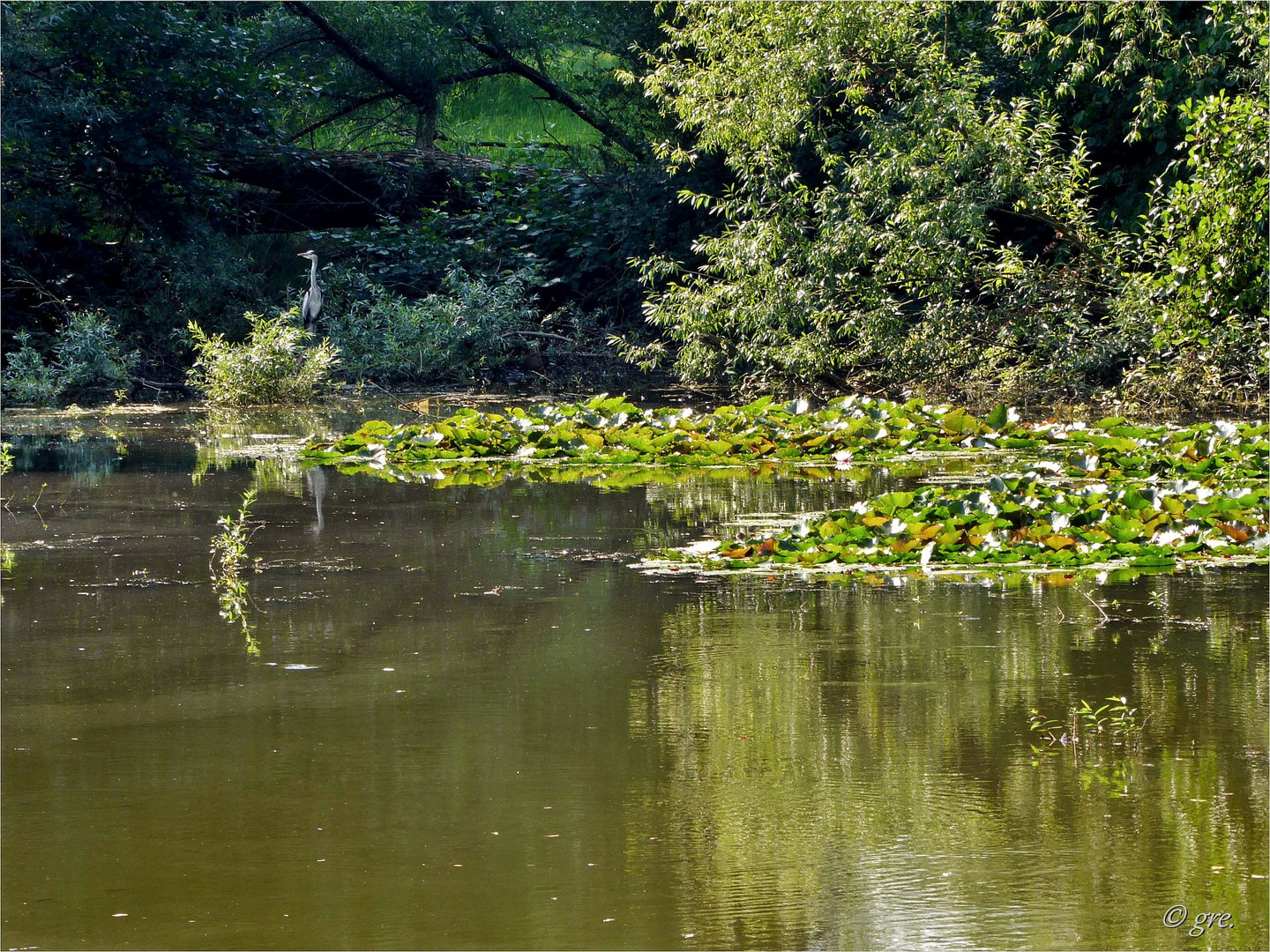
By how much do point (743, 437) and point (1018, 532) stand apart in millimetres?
3853

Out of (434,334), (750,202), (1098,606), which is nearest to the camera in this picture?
(1098,606)

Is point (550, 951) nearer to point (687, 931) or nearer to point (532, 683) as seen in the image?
point (687, 931)

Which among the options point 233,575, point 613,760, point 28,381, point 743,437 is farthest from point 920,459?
point 28,381

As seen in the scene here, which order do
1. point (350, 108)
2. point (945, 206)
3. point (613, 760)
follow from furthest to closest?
1. point (350, 108)
2. point (945, 206)
3. point (613, 760)

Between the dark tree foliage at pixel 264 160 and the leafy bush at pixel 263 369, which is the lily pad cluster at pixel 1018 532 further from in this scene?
the dark tree foliage at pixel 264 160

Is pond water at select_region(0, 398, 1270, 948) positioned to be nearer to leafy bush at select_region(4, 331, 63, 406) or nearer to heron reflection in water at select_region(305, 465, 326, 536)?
heron reflection in water at select_region(305, 465, 326, 536)

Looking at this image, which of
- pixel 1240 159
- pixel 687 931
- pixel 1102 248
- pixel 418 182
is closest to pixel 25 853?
pixel 687 931

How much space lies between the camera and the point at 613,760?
384 centimetres

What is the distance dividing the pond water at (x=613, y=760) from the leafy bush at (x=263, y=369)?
845cm

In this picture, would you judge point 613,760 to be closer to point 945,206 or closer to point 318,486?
point 318,486

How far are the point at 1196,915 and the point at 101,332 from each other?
15.0 m

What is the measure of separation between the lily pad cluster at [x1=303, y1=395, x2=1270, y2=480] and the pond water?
359 centimetres

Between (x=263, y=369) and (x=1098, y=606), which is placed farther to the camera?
(x=263, y=369)

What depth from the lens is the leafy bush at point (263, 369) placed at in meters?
15.0
